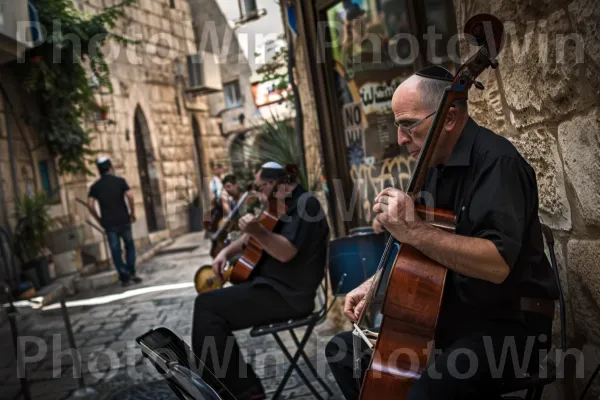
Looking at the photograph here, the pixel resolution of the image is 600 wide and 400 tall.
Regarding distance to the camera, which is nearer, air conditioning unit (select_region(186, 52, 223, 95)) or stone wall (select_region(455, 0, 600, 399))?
stone wall (select_region(455, 0, 600, 399))

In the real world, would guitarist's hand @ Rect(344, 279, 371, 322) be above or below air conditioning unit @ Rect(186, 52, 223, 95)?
below

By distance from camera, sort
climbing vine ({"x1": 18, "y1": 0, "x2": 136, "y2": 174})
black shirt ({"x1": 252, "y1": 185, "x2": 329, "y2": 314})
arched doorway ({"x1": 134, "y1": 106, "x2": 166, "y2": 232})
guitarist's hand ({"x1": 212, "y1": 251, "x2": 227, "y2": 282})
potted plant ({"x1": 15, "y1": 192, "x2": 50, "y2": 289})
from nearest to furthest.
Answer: black shirt ({"x1": 252, "y1": 185, "x2": 329, "y2": 314})
guitarist's hand ({"x1": 212, "y1": 251, "x2": 227, "y2": 282})
potted plant ({"x1": 15, "y1": 192, "x2": 50, "y2": 289})
climbing vine ({"x1": 18, "y1": 0, "x2": 136, "y2": 174})
arched doorway ({"x1": 134, "y1": 106, "x2": 166, "y2": 232})

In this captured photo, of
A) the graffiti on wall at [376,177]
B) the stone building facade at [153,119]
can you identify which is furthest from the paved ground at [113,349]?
the stone building facade at [153,119]

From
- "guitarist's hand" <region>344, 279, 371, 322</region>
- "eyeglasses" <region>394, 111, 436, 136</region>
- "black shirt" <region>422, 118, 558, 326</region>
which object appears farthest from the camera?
"guitarist's hand" <region>344, 279, 371, 322</region>

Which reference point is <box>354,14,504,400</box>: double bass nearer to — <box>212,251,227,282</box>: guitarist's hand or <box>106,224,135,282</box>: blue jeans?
<box>212,251,227,282</box>: guitarist's hand

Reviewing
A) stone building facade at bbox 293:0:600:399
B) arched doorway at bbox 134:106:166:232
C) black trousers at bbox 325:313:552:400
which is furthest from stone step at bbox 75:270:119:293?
black trousers at bbox 325:313:552:400

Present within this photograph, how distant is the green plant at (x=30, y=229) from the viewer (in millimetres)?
8539

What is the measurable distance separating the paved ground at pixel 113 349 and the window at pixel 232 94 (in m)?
17.2

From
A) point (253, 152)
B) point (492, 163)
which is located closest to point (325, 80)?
point (253, 152)

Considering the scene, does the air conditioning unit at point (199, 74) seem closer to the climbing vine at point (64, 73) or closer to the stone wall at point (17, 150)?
the climbing vine at point (64, 73)

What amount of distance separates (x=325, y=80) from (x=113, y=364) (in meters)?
2.73

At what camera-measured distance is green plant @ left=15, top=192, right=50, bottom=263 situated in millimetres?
8539

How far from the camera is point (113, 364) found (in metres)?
4.94

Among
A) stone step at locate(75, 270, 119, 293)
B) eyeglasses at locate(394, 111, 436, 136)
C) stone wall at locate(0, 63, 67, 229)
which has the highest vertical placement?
stone wall at locate(0, 63, 67, 229)
